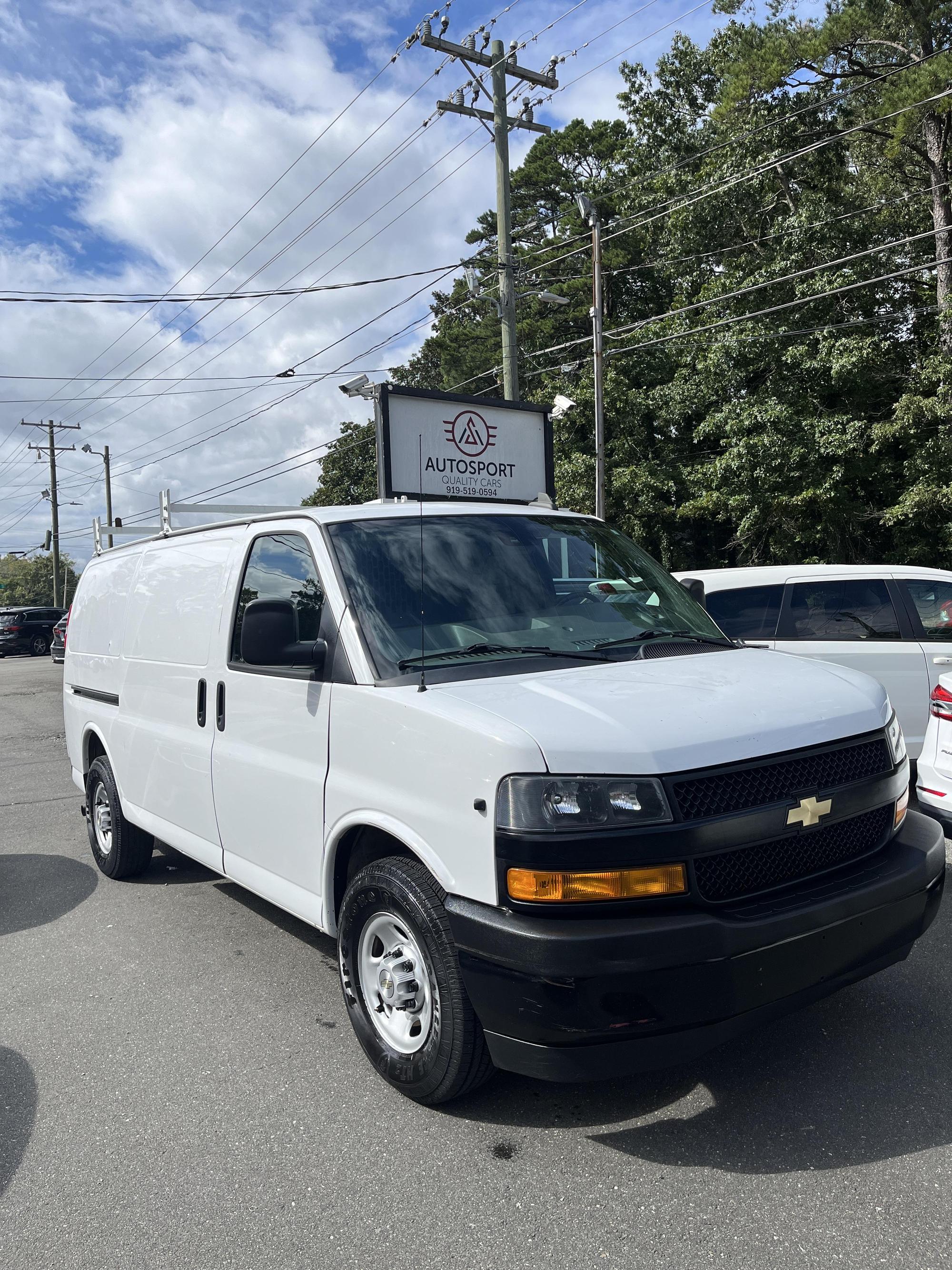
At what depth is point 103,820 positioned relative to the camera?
6.30 metres

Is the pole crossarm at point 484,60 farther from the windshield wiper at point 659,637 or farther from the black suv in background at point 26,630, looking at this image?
the black suv in background at point 26,630

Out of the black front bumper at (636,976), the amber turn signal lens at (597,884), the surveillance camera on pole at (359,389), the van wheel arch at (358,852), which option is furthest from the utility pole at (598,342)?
the amber turn signal lens at (597,884)

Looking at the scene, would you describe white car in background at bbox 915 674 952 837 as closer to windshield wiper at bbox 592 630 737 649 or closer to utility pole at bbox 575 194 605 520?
windshield wiper at bbox 592 630 737 649

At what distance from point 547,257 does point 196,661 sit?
1451 inches

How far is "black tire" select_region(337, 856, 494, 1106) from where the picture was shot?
3.00m

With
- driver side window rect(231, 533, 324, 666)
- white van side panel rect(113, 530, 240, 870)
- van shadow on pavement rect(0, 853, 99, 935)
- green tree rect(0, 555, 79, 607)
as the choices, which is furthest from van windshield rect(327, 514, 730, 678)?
green tree rect(0, 555, 79, 607)

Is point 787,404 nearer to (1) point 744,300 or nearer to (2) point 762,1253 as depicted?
(1) point 744,300

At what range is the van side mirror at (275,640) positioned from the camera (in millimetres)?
3580

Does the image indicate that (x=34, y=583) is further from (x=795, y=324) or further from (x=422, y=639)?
(x=422, y=639)

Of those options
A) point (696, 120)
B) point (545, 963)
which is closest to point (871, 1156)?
point (545, 963)

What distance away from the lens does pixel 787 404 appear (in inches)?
919

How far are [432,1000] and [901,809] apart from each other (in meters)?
1.75

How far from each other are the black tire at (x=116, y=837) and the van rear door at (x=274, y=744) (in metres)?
1.68

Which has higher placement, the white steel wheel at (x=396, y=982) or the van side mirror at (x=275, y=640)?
the van side mirror at (x=275, y=640)
